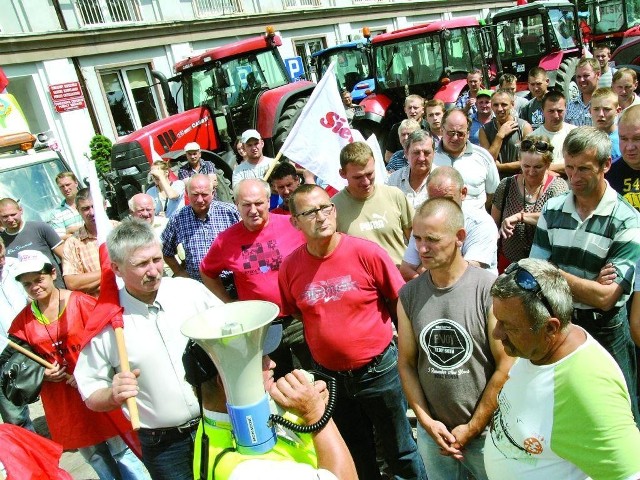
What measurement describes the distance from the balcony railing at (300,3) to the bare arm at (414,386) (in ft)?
64.1

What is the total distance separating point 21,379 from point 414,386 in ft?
7.24

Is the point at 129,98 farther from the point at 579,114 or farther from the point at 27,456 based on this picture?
the point at 27,456

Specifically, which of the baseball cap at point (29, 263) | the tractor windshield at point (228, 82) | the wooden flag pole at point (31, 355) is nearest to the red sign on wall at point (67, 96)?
the tractor windshield at point (228, 82)

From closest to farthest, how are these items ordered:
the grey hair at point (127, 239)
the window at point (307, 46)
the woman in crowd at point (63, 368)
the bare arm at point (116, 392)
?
the bare arm at point (116, 392) → the grey hair at point (127, 239) → the woman in crowd at point (63, 368) → the window at point (307, 46)

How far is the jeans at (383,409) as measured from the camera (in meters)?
2.73

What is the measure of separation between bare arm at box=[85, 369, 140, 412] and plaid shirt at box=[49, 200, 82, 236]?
3984mm

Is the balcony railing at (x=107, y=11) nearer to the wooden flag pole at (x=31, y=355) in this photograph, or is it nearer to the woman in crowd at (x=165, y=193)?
the woman in crowd at (x=165, y=193)

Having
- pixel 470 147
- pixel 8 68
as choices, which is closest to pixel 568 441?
pixel 470 147

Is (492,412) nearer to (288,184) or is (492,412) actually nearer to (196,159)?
(288,184)

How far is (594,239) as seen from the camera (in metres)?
2.46

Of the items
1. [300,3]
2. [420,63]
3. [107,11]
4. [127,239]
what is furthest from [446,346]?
[300,3]

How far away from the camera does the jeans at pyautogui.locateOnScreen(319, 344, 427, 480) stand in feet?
8.96

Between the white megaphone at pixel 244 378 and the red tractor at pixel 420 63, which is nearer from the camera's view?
the white megaphone at pixel 244 378

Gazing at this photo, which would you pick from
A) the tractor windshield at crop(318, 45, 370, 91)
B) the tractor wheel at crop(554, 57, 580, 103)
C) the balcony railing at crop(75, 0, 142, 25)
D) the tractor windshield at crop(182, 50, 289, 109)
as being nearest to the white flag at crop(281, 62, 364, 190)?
the tractor windshield at crop(182, 50, 289, 109)
